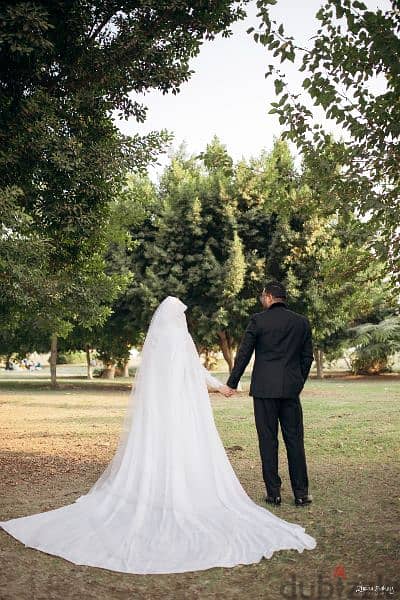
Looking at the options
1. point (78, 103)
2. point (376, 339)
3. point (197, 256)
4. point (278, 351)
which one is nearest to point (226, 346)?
point (197, 256)

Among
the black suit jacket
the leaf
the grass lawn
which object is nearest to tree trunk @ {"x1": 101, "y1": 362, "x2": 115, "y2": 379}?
the grass lawn

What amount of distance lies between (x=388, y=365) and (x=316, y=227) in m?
16.4

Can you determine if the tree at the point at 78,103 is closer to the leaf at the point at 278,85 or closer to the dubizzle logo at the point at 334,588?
the leaf at the point at 278,85

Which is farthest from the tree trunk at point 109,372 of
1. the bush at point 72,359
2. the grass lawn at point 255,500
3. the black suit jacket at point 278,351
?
the black suit jacket at point 278,351

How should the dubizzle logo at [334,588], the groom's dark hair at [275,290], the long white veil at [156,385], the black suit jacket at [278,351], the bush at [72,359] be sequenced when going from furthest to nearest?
the bush at [72,359], the groom's dark hair at [275,290], the black suit jacket at [278,351], the long white veil at [156,385], the dubizzle logo at [334,588]

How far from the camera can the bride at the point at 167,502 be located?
5.71m

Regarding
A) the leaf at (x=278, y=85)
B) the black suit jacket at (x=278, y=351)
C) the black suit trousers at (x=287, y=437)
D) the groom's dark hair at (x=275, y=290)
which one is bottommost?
the black suit trousers at (x=287, y=437)

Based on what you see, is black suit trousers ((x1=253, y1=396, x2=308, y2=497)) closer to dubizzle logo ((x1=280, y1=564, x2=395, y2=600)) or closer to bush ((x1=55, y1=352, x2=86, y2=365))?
dubizzle logo ((x1=280, y1=564, x2=395, y2=600))

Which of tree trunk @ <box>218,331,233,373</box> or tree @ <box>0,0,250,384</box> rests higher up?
tree @ <box>0,0,250,384</box>

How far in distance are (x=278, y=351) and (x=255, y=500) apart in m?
1.98

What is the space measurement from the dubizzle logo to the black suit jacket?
2.69 meters

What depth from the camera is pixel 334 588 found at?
491 centimetres

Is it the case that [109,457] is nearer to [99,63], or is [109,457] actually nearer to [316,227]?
[99,63]

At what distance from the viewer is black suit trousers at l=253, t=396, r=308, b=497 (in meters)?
7.66
